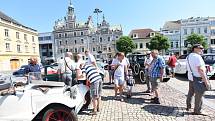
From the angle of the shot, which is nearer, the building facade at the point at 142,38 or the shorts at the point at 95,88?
the shorts at the point at 95,88

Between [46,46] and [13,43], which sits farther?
[46,46]

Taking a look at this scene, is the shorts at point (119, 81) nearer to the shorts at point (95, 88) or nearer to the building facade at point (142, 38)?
the shorts at point (95, 88)

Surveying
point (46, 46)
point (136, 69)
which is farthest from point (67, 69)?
point (46, 46)

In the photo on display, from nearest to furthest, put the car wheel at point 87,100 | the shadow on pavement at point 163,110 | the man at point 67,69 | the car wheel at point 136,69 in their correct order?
the shadow on pavement at point 163,110 → the car wheel at point 87,100 → the man at point 67,69 → the car wheel at point 136,69

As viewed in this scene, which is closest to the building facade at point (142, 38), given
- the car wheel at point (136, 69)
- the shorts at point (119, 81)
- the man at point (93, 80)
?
the car wheel at point (136, 69)

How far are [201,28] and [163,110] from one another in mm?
58816

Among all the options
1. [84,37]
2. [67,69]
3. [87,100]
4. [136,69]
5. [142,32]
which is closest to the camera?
[87,100]

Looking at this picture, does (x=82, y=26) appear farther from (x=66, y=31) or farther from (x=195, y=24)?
(x=195, y=24)

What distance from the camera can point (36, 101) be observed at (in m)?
4.75

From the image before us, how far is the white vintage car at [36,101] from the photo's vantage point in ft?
15.1

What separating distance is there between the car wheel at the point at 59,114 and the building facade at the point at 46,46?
81404mm

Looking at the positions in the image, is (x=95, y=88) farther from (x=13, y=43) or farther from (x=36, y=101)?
(x=13, y=43)

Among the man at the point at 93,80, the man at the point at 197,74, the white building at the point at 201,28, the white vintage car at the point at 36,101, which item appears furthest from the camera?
the white building at the point at 201,28

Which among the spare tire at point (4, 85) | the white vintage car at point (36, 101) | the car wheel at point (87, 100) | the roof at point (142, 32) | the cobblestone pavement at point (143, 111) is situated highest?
the roof at point (142, 32)
